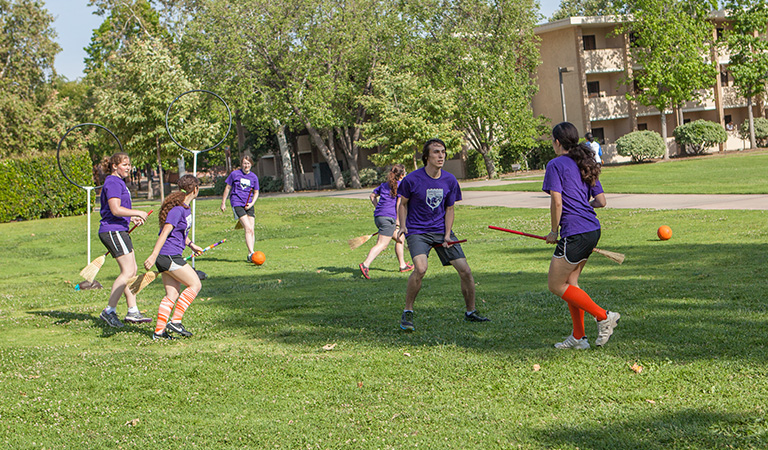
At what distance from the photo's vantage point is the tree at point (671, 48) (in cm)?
4503

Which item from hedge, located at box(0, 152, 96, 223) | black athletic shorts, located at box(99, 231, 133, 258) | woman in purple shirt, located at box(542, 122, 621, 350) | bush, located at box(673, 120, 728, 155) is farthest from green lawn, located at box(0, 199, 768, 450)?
bush, located at box(673, 120, 728, 155)

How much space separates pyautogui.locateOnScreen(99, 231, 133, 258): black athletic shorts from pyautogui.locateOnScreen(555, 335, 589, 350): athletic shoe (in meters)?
5.09

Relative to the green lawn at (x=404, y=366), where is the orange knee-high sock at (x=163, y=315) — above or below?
above

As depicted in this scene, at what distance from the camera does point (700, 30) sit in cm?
4584

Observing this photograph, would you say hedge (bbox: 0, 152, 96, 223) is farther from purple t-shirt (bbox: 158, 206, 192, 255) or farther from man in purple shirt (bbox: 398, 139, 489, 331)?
man in purple shirt (bbox: 398, 139, 489, 331)

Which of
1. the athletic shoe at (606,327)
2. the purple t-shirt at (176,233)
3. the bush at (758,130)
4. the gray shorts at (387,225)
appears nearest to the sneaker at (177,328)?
the purple t-shirt at (176,233)

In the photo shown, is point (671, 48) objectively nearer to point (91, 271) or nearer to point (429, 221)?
point (429, 221)

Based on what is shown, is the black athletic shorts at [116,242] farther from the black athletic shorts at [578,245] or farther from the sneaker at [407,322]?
the black athletic shorts at [578,245]

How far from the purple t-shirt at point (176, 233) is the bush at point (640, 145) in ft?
133

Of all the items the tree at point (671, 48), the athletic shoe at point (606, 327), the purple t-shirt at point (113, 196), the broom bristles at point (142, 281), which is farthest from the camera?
the tree at point (671, 48)

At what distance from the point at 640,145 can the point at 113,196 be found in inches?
1608

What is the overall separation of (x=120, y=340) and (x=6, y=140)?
4456 cm

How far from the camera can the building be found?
160ft

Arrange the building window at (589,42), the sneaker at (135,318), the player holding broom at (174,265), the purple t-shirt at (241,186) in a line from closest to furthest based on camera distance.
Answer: the player holding broom at (174,265) → the sneaker at (135,318) → the purple t-shirt at (241,186) → the building window at (589,42)
